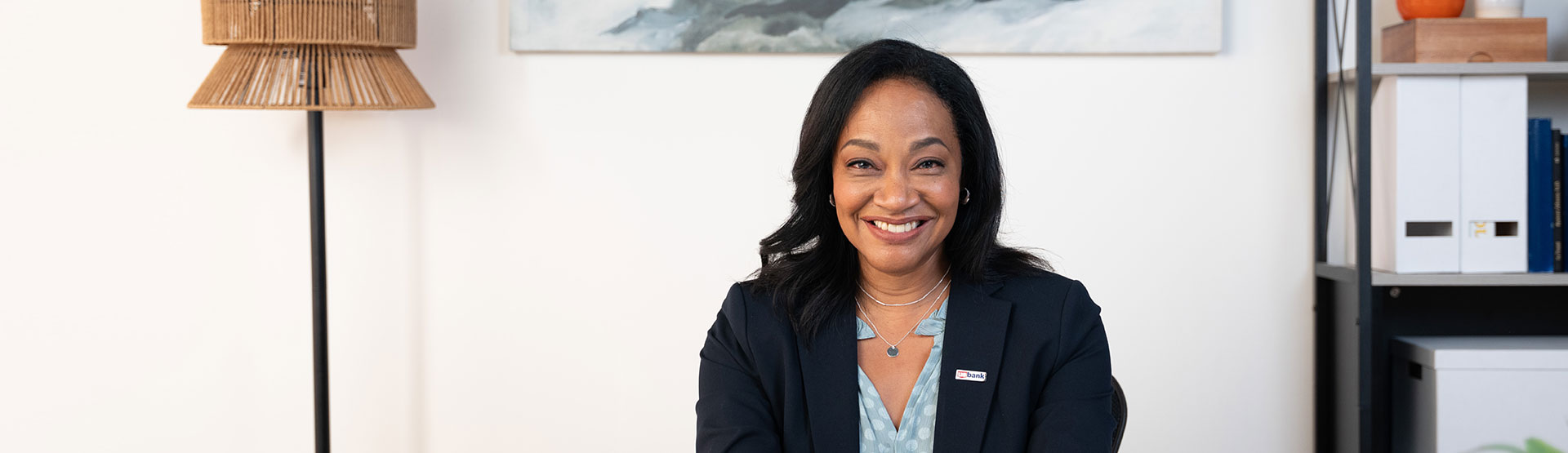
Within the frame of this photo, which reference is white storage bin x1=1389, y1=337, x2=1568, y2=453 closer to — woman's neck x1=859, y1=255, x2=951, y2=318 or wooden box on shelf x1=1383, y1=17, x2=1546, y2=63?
wooden box on shelf x1=1383, y1=17, x2=1546, y2=63

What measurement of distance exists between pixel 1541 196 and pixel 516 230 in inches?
83.1

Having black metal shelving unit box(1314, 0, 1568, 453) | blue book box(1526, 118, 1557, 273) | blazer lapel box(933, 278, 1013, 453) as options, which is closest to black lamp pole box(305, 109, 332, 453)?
blazer lapel box(933, 278, 1013, 453)

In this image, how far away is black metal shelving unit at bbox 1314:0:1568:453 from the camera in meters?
2.44

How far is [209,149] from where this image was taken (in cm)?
273

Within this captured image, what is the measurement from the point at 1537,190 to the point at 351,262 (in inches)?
97.6

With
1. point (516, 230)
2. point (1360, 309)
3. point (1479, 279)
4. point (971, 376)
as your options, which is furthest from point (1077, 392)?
point (516, 230)

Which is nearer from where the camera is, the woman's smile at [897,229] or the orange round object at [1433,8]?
the woman's smile at [897,229]

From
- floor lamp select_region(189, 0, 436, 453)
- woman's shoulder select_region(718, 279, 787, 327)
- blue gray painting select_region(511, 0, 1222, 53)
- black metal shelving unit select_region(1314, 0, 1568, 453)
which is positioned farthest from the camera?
blue gray painting select_region(511, 0, 1222, 53)

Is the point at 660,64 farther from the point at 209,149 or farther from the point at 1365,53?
the point at 1365,53

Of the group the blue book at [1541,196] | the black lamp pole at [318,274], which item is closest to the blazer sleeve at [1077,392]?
the blue book at [1541,196]

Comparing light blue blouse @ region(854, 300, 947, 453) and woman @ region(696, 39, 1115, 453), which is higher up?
woman @ region(696, 39, 1115, 453)

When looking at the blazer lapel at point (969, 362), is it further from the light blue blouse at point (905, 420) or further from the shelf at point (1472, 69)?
the shelf at point (1472, 69)

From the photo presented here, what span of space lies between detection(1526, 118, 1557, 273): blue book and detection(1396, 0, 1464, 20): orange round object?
0.26 meters

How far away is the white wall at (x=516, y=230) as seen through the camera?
268 centimetres
